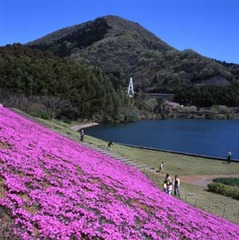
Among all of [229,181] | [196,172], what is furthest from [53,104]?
[229,181]

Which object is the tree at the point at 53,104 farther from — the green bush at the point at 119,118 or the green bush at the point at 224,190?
the green bush at the point at 224,190

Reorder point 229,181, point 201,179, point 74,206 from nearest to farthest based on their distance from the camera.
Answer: point 74,206 < point 229,181 < point 201,179

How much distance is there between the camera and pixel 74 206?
1399 cm

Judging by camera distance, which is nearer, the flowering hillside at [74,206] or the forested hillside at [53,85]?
the flowering hillside at [74,206]

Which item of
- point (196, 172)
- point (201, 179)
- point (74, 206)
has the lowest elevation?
point (201, 179)

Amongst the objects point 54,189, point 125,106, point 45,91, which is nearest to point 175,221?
point 54,189

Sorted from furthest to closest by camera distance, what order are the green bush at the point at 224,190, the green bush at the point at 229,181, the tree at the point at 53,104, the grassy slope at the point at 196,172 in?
the tree at the point at 53,104, the green bush at the point at 229,181, the green bush at the point at 224,190, the grassy slope at the point at 196,172

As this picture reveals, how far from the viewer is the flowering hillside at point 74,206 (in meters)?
11.9

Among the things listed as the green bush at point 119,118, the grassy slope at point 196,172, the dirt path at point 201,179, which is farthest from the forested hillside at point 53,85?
the dirt path at point 201,179

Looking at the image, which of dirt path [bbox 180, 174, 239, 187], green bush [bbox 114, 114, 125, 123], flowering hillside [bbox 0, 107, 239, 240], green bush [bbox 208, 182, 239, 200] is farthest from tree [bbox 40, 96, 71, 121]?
flowering hillside [bbox 0, 107, 239, 240]

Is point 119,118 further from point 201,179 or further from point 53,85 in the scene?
point 201,179

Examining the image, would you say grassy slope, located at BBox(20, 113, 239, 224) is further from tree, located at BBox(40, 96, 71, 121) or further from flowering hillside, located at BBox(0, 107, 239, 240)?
tree, located at BBox(40, 96, 71, 121)

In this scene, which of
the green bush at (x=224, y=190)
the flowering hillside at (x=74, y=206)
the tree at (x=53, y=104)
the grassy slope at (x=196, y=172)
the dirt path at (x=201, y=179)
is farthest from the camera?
the tree at (x=53, y=104)

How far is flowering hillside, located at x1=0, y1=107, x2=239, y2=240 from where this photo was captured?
11.9 m
